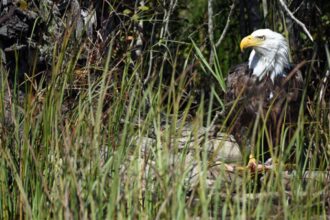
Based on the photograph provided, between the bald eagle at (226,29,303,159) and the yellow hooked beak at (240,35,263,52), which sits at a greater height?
the yellow hooked beak at (240,35,263,52)

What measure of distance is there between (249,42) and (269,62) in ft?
1.02

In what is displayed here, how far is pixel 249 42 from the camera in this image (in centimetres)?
675

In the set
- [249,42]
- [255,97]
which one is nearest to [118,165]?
[255,97]

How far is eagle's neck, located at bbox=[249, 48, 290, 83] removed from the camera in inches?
270

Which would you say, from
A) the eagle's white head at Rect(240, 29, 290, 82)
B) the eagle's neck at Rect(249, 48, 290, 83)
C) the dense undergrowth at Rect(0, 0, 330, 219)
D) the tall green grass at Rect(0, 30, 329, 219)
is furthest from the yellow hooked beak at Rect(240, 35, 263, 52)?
the tall green grass at Rect(0, 30, 329, 219)

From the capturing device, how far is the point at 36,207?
420 centimetres

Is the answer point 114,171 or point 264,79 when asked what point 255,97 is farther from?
point 114,171

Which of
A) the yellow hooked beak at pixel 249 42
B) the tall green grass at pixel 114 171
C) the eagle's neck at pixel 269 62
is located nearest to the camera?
the tall green grass at pixel 114 171

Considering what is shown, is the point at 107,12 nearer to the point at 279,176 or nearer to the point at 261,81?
the point at 261,81

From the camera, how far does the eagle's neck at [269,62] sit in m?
6.86

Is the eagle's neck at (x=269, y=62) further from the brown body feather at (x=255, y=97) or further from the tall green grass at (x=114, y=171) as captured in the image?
the tall green grass at (x=114, y=171)

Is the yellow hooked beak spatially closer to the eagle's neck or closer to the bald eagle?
the bald eagle

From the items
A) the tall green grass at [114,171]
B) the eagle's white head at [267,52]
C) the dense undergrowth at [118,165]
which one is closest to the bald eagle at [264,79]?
the eagle's white head at [267,52]

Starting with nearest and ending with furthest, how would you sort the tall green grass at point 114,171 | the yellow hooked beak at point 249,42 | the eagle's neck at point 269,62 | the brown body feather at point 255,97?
the tall green grass at point 114,171 → the brown body feather at point 255,97 → the yellow hooked beak at point 249,42 → the eagle's neck at point 269,62
